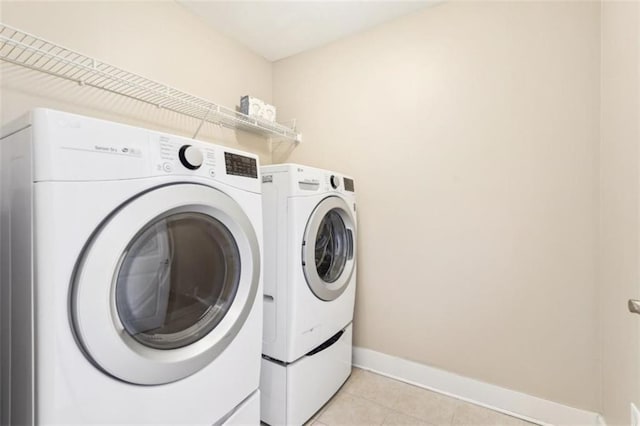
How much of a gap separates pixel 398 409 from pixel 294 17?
2.32 metres

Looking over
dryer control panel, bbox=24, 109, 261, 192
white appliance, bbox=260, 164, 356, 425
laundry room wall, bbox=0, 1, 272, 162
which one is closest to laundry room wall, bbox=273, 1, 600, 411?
white appliance, bbox=260, 164, 356, 425

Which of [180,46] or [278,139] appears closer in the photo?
[180,46]

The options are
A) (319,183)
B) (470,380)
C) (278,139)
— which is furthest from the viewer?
(278,139)

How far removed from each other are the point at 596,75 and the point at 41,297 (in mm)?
2100

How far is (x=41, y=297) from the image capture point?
60cm

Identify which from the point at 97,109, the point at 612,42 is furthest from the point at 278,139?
the point at 612,42

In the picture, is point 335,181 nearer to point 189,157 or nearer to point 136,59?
point 189,157

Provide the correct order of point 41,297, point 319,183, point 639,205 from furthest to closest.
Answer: point 319,183, point 639,205, point 41,297

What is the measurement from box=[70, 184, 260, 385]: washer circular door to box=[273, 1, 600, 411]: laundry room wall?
1.08m

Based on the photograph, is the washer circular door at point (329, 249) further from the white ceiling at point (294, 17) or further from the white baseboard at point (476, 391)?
the white ceiling at point (294, 17)

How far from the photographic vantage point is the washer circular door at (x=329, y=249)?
1348mm

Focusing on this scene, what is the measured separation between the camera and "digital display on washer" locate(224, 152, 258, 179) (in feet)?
3.14

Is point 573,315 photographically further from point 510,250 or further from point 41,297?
point 41,297

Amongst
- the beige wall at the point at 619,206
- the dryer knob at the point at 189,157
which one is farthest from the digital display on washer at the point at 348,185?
the beige wall at the point at 619,206
